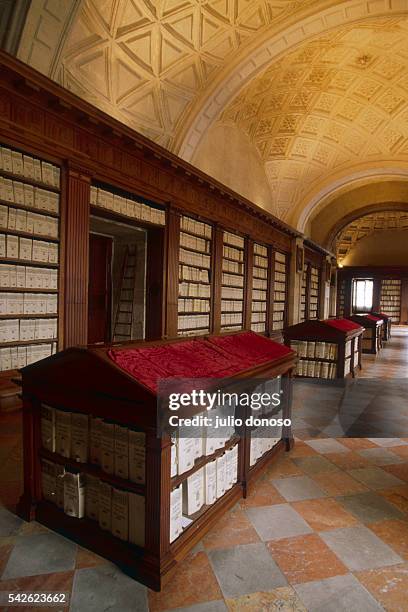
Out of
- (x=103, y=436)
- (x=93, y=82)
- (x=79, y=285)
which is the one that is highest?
(x=93, y=82)

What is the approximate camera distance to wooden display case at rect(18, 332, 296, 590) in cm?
179

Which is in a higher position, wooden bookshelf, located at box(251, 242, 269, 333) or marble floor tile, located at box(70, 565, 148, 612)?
wooden bookshelf, located at box(251, 242, 269, 333)

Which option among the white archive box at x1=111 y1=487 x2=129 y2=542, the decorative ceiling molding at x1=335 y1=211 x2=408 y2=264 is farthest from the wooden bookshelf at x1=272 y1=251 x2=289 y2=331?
the decorative ceiling molding at x1=335 y1=211 x2=408 y2=264

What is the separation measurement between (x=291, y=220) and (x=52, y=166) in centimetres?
855

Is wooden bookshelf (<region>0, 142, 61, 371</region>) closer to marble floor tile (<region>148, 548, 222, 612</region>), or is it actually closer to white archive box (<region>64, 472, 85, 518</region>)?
white archive box (<region>64, 472, 85, 518</region>)

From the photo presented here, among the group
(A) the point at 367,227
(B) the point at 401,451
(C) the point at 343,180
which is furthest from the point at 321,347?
(A) the point at 367,227

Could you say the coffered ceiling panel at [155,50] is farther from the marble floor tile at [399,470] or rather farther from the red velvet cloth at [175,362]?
the marble floor tile at [399,470]

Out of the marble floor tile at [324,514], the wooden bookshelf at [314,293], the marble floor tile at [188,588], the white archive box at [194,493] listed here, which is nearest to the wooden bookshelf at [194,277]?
the marble floor tile at [324,514]

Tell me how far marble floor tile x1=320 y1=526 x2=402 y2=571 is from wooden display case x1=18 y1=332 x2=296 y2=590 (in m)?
0.64

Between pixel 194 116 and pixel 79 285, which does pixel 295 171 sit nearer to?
pixel 194 116

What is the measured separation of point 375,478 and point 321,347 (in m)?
3.85

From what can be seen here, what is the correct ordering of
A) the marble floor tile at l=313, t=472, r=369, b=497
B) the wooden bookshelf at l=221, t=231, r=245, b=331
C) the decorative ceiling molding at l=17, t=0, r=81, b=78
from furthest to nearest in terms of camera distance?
the wooden bookshelf at l=221, t=231, r=245, b=331
the decorative ceiling molding at l=17, t=0, r=81, b=78
the marble floor tile at l=313, t=472, r=369, b=497

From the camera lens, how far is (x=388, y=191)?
12.6 metres

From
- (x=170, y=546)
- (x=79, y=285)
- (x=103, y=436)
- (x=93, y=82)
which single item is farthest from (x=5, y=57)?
(x=170, y=546)
